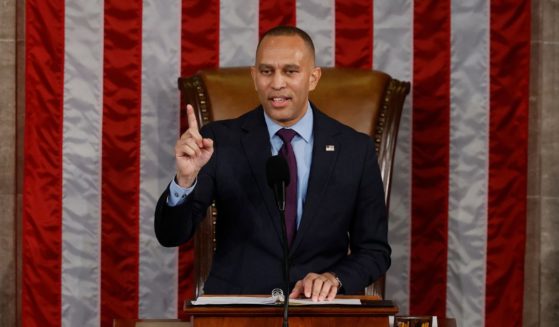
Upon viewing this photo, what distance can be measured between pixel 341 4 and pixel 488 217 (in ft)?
3.62

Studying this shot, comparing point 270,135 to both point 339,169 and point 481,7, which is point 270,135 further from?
point 481,7

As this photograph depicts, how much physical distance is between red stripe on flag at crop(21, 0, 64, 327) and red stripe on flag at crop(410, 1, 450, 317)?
1500 millimetres

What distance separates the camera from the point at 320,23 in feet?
13.5

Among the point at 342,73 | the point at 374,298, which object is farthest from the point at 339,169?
the point at 374,298

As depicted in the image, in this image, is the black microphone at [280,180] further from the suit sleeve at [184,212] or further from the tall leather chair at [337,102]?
the tall leather chair at [337,102]

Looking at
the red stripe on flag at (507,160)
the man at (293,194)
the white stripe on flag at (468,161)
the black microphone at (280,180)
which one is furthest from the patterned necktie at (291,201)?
the red stripe on flag at (507,160)

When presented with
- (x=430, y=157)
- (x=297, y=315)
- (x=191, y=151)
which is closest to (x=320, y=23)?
(x=430, y=157)

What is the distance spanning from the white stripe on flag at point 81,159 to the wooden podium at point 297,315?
188 centimetres

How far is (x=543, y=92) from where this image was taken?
13.5 ft

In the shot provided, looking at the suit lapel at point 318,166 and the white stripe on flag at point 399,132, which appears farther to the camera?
the white stripe on flag at point 399,132

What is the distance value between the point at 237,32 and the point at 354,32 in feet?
1.63

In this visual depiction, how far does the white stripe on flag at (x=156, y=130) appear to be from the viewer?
405 centimetres

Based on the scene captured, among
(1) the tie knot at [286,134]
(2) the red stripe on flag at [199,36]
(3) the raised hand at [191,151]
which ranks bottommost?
(3) the raised hand at [191,151]

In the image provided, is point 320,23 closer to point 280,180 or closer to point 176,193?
point 176,193
